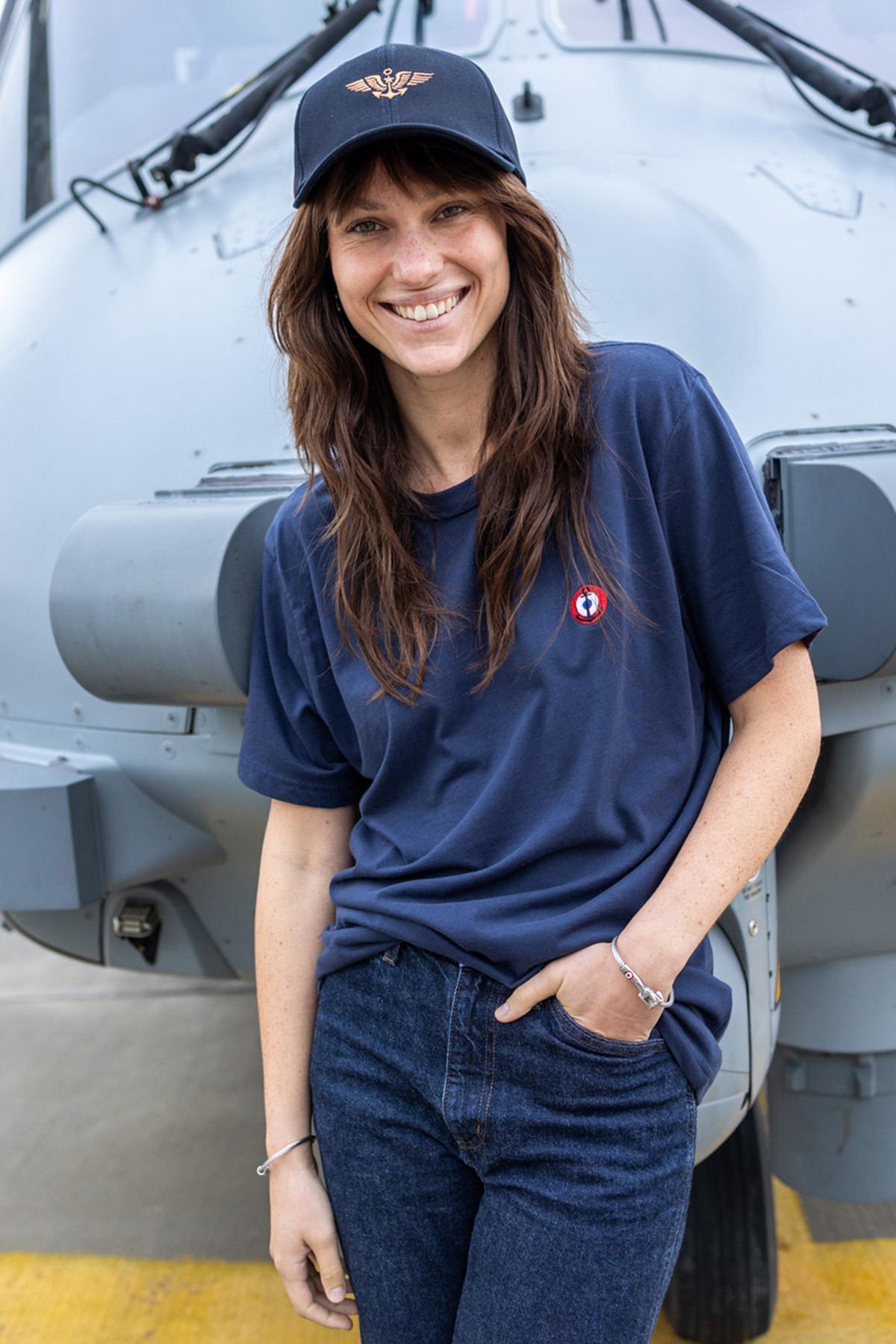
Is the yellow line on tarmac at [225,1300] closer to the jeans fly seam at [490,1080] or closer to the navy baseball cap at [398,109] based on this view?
the jeans fly seam at [490,1080]

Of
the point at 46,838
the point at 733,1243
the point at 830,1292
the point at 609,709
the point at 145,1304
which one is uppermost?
Answer: the point at 609,709

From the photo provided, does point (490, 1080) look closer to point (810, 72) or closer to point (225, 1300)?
point (810, 72)

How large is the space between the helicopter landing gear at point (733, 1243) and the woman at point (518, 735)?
4.88 feet

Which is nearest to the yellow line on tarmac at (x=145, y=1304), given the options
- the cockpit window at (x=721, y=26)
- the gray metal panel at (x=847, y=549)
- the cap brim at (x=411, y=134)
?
the gray metal panel at (x=847, y=549)

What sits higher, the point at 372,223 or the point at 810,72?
the point at 810,72

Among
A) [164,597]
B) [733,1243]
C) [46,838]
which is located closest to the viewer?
[164,597]

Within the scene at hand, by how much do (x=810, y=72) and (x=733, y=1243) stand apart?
90.7 inches

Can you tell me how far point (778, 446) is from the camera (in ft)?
A: 5.70

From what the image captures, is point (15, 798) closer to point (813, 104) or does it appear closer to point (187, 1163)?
point (813, 104)

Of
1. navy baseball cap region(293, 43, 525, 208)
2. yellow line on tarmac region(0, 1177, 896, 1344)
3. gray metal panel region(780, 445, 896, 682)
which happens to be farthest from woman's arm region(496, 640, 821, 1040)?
yellow line on tarmac region(0, 1177, 896, 1344)

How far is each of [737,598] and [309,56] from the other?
1762 millimetres

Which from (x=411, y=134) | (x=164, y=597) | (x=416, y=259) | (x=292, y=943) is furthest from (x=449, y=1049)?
(x=411, y=134)

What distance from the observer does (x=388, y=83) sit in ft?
4.27

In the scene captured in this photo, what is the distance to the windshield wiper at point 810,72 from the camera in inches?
93.2
